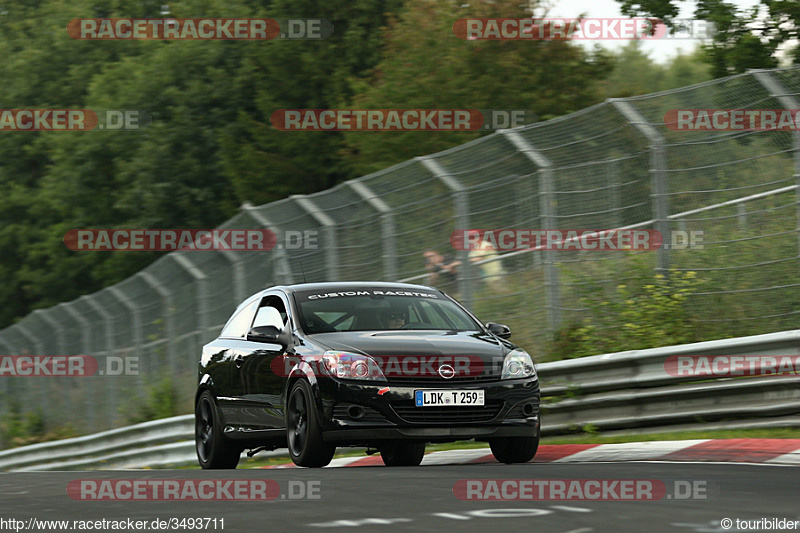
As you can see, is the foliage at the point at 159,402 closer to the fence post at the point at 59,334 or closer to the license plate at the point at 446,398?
the fence post at the point at 59,334

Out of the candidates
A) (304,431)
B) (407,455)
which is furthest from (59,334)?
(304,431)

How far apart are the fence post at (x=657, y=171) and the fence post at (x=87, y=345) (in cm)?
1366

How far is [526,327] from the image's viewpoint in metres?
14.0

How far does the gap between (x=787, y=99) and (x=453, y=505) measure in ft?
21.5

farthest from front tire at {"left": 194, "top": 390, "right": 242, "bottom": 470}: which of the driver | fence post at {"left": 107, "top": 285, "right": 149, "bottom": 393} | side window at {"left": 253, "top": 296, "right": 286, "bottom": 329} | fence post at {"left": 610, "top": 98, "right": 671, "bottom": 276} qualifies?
fence post at {"left": 107, "top": 285, "right": 149, "bottom": 393}

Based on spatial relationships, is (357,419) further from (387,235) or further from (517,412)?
(387,235)

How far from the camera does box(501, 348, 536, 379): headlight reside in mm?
9930

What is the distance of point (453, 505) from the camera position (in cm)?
674

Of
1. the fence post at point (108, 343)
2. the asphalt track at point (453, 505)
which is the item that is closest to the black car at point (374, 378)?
the asphalt track at point (453, 505)

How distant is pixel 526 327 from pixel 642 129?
7.97ft

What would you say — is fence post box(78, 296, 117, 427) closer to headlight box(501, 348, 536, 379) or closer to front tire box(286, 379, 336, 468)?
front tire box(286, 379, 336, 468)

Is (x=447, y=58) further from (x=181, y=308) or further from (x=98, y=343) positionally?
(x=181, y=308)

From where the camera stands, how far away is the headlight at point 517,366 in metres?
9.93

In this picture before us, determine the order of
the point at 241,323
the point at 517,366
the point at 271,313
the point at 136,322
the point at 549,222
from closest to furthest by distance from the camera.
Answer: the point at 517,366 → the point at 271,313 → the point at 241,323 → the point at 549,222 → the point at 136,322
